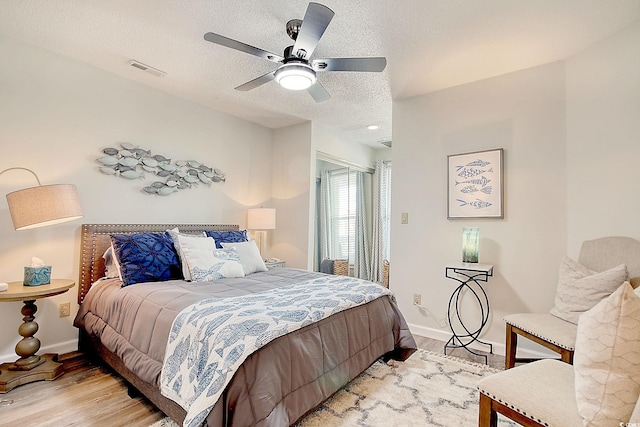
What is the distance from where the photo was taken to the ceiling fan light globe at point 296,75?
6.77 feet

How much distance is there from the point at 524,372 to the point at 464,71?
2470 mm

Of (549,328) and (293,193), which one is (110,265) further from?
(549,328)

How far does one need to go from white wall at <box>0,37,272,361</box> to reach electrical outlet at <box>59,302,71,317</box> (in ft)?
0.11

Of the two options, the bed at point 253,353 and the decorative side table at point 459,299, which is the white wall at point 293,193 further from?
the decorative side table at point 459,299

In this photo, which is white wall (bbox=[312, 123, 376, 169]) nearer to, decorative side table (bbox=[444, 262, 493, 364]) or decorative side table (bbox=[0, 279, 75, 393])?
decorative side table (bbox=[444, 262, 493, 364])

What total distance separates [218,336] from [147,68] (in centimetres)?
259

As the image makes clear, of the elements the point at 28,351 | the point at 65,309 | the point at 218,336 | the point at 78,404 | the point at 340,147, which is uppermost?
the point at 340,147

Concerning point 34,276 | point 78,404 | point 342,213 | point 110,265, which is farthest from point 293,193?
point 78,404

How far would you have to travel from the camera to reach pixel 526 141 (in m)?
2.71

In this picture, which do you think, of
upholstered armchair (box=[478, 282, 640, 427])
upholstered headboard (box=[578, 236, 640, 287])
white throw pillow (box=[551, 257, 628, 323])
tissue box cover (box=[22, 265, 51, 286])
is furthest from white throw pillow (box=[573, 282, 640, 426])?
tissue box cover (box=[22, 265, 51, 286])

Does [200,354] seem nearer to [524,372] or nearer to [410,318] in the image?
[524,372]

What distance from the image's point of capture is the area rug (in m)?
1.75

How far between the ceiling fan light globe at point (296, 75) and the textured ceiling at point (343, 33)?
0.35 m

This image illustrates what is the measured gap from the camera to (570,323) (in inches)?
82.4
